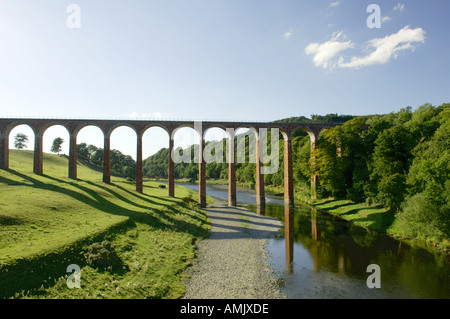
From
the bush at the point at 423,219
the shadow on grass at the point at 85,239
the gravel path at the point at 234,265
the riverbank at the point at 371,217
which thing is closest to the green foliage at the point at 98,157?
the shadow on grass at the point at 85,239

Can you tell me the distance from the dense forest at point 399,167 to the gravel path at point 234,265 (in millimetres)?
12645

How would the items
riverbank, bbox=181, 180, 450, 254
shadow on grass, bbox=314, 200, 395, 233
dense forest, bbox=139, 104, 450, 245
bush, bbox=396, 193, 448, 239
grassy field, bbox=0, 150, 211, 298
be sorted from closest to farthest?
grassy field, bbox=0, 150, 211, 298
bush, bbox=396, 193, 448, 239
dense forest, bbox=139, 104, 450, 245
riverbank, bbox=181, 180, 450, 254
shadow on grass, bbox=314, 200, 395, 233

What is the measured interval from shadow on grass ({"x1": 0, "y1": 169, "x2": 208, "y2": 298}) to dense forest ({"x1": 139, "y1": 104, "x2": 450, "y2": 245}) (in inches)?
790

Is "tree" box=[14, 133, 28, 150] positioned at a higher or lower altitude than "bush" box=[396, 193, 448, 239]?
higher

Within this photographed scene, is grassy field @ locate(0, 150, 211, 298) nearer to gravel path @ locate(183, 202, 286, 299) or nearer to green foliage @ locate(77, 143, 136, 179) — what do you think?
gravel path @ locate(183, 202, 286, 299)

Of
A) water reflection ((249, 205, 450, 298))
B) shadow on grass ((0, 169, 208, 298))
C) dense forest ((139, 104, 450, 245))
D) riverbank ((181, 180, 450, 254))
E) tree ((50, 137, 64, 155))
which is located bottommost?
water reflection ((249, 205, 450, 298))

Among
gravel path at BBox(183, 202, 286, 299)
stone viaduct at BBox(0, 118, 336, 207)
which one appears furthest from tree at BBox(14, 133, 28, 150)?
gravel path at BBox(183, 202, 286, 299)

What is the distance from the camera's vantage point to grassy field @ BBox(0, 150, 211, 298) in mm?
12484

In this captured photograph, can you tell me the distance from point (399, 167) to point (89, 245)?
102 ft

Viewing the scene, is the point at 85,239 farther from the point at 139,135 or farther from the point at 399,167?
the point at 399,167

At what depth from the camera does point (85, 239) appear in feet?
56.1

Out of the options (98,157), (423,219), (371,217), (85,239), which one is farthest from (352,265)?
(98,157)
